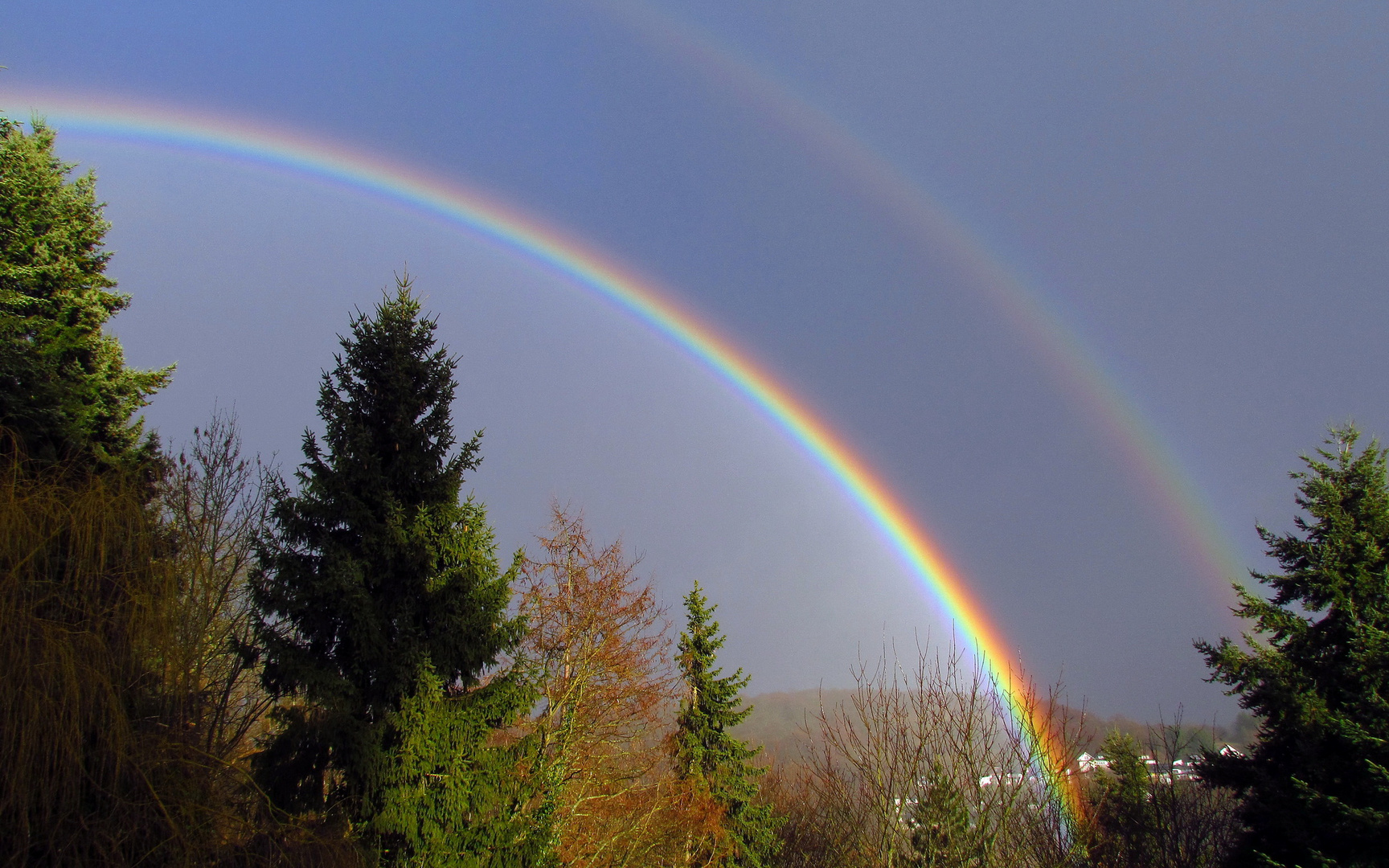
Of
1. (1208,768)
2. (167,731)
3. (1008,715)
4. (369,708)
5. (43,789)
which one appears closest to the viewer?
(43,789)

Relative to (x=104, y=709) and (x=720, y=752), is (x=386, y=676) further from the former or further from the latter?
(x=720, y=752)

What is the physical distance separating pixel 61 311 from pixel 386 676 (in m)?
9.17

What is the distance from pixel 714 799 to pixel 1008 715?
10.4 meters

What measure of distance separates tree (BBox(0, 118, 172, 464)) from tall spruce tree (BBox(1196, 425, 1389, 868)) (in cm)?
1935

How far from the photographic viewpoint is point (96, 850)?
5668mm

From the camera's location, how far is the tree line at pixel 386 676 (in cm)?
637

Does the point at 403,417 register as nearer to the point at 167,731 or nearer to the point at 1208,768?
the point at 167,731

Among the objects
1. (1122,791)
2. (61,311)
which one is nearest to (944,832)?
(61,311)

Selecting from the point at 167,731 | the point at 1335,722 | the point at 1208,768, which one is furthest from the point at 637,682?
the point at 1335,722

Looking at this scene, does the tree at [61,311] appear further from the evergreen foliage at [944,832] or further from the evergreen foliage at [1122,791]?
the evergreen foliage at [1122,791]

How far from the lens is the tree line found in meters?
6.37

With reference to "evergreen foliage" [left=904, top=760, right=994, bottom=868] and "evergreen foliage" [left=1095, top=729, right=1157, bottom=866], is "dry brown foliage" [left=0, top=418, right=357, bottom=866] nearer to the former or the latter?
"evergreen foliage" [left=904, top=760, right=994, bottom=868]

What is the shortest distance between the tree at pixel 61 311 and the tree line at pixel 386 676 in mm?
53

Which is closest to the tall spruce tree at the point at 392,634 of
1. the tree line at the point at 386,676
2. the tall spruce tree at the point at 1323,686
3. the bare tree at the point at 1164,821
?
the tree line at the point at 386,676
